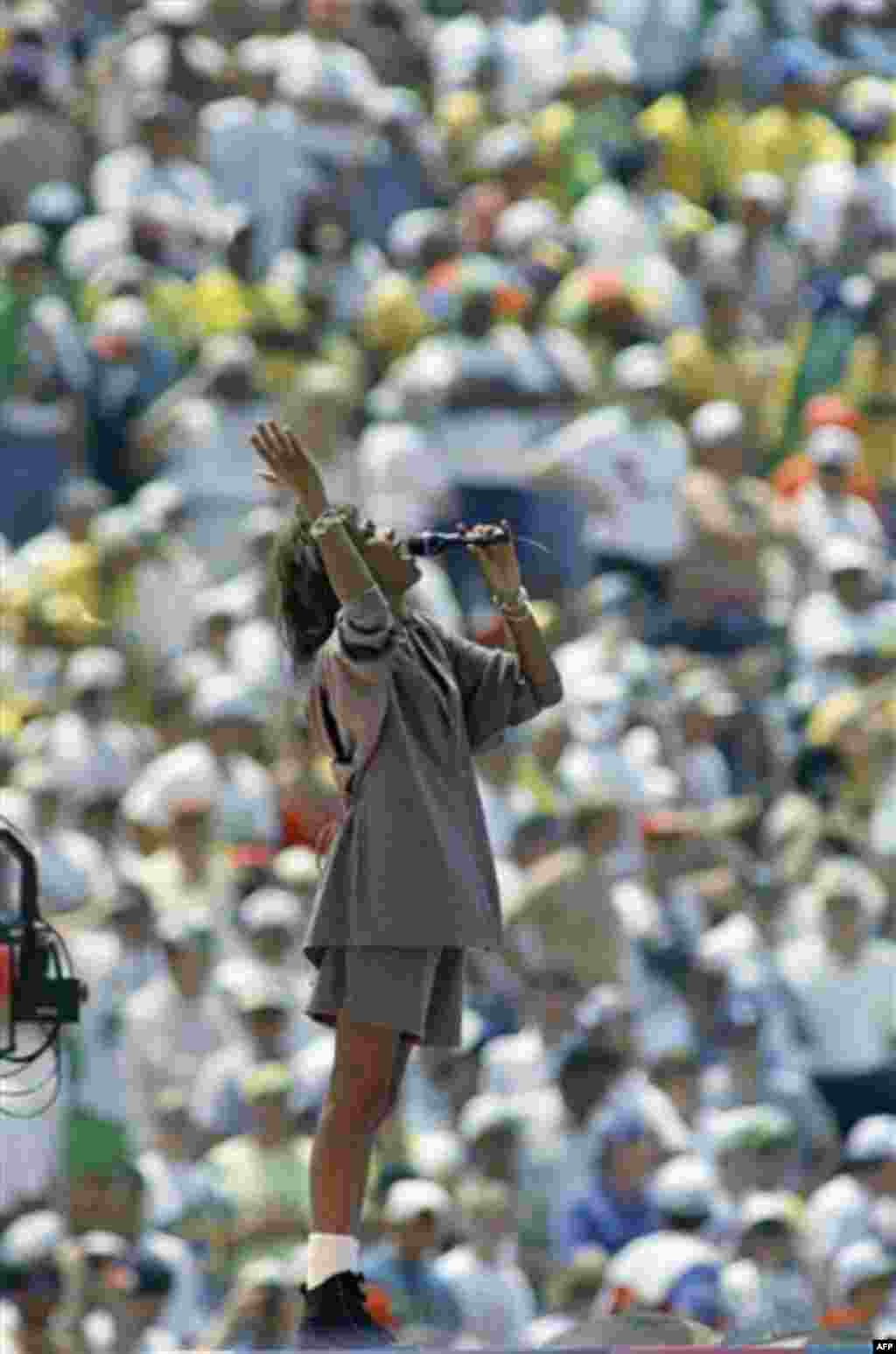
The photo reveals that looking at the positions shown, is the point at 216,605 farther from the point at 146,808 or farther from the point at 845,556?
the point at 845,556

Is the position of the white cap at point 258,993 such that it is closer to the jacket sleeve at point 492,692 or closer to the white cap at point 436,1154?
the white cap at point 436,1154

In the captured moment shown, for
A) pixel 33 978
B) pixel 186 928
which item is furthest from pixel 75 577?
pixel 33 978

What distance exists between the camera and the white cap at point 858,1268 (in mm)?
14172

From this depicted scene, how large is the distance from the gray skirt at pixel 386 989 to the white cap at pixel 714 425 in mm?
9259

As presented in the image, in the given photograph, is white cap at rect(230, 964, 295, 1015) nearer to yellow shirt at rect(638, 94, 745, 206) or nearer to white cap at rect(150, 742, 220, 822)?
white cap at rect(150, 742, 220, 822)

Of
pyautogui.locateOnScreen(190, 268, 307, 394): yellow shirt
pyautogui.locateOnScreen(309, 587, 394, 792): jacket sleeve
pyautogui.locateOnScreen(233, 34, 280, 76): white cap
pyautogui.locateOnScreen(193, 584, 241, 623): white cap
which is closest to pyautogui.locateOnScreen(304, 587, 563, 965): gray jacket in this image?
pyautogui.locateOnScreen(309, 587, 394, 792): jacket sleeve

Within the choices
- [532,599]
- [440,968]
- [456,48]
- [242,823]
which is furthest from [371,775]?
[456,48]

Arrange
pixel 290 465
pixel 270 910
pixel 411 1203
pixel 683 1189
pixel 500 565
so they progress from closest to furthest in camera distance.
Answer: pixel 290 465
pixel 500 565
pixel 411 1203
pixel 683 1189
pixel 270 910

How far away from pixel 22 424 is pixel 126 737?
4.48 ft

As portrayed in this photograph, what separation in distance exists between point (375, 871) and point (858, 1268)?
233 inches

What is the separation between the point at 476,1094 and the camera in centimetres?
1502

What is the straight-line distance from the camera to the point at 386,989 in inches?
337

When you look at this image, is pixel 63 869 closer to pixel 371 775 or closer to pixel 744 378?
pixel 744 378

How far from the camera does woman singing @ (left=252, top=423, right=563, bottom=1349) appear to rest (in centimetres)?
853
